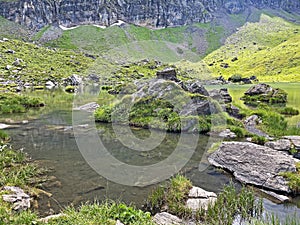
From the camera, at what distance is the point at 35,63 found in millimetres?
153000

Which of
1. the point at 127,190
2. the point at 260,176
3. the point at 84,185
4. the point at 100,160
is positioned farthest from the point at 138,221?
the point at 100,160

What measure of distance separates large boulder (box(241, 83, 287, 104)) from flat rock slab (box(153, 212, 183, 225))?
5396 centimetres

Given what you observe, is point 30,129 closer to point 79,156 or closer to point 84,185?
point 79,156

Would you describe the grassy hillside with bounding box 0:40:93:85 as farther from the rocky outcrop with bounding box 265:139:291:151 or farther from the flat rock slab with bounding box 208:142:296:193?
the flat rock slab with bounding box 208:142:296:193

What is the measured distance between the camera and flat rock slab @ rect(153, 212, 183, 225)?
1215 cm

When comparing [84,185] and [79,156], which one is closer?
[84,185]

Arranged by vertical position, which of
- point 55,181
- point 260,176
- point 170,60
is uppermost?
point 170,60

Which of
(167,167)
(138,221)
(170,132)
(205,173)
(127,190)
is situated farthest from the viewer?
(170,132)

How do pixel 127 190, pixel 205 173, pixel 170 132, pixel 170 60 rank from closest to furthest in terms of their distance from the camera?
pixel 127 190
pixel 205 173
pixel 170 132
pixel 170 60

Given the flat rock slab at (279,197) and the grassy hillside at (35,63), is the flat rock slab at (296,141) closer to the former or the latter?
the flat rock slab at (279,197)

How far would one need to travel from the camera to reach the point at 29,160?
69.2ft

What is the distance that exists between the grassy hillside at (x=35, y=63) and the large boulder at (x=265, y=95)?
3242 inches

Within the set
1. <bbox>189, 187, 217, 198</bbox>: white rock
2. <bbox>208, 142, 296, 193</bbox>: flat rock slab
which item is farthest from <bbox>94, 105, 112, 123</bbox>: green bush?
<bbox>189, 187, 217, 198</bbox>: white rock

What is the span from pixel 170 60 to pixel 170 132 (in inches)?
6688
